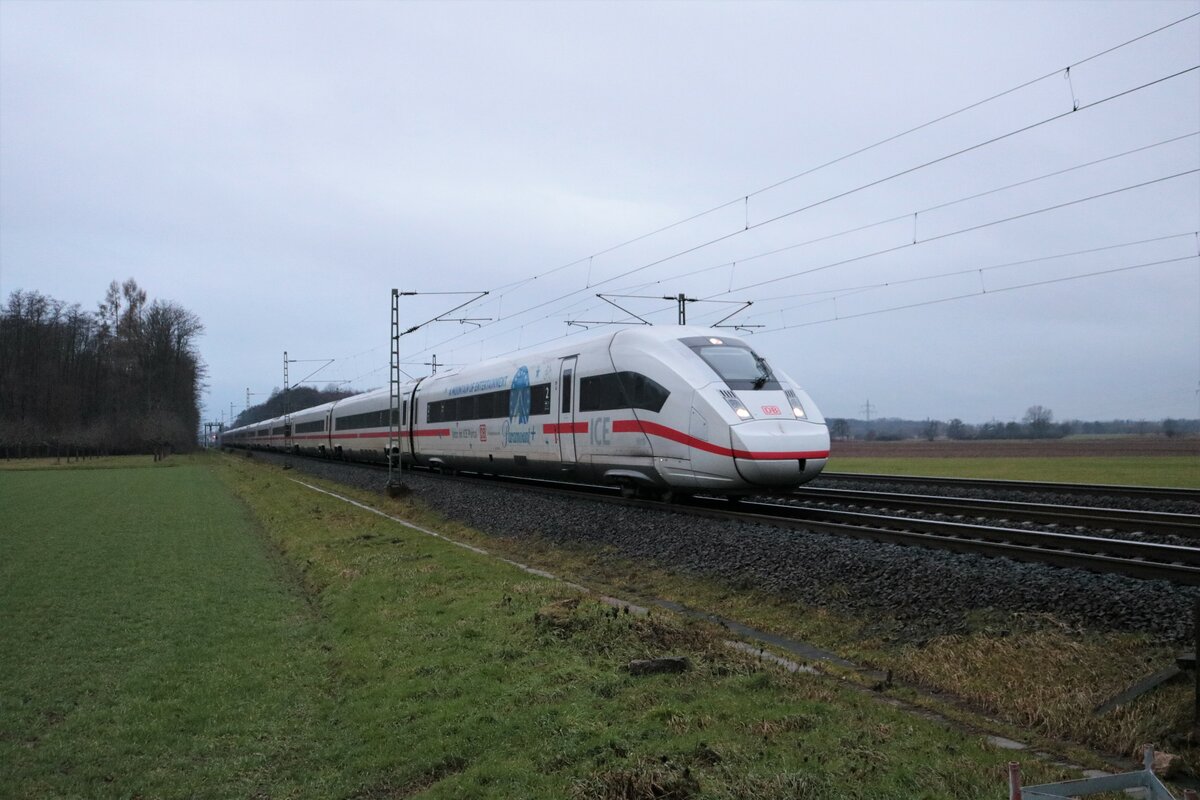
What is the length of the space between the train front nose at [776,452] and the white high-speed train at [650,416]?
0.02 m

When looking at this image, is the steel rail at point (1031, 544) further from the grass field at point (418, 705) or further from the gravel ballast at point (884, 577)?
the grass field at point (418, 705)

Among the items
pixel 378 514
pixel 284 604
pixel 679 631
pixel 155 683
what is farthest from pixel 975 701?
pixel 378 514

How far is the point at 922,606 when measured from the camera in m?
8.34

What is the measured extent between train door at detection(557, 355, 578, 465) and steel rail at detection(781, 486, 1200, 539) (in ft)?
15.6

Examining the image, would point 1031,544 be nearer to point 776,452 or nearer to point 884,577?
point 884,577

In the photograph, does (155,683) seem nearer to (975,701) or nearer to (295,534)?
(975,701)

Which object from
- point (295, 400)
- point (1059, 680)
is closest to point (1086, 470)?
point (1059, 680)

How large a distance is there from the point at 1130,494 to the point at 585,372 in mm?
11176

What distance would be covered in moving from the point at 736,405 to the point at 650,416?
2.10 meters

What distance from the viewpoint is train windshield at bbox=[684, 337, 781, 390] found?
→ 49.9 ft

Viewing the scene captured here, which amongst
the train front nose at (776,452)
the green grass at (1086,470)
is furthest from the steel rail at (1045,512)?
the green grass at (1086,470)

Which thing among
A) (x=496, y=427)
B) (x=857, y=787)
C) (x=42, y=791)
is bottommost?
(x=42, y=791)

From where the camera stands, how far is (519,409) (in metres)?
22.2

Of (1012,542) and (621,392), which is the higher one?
(621,392)
